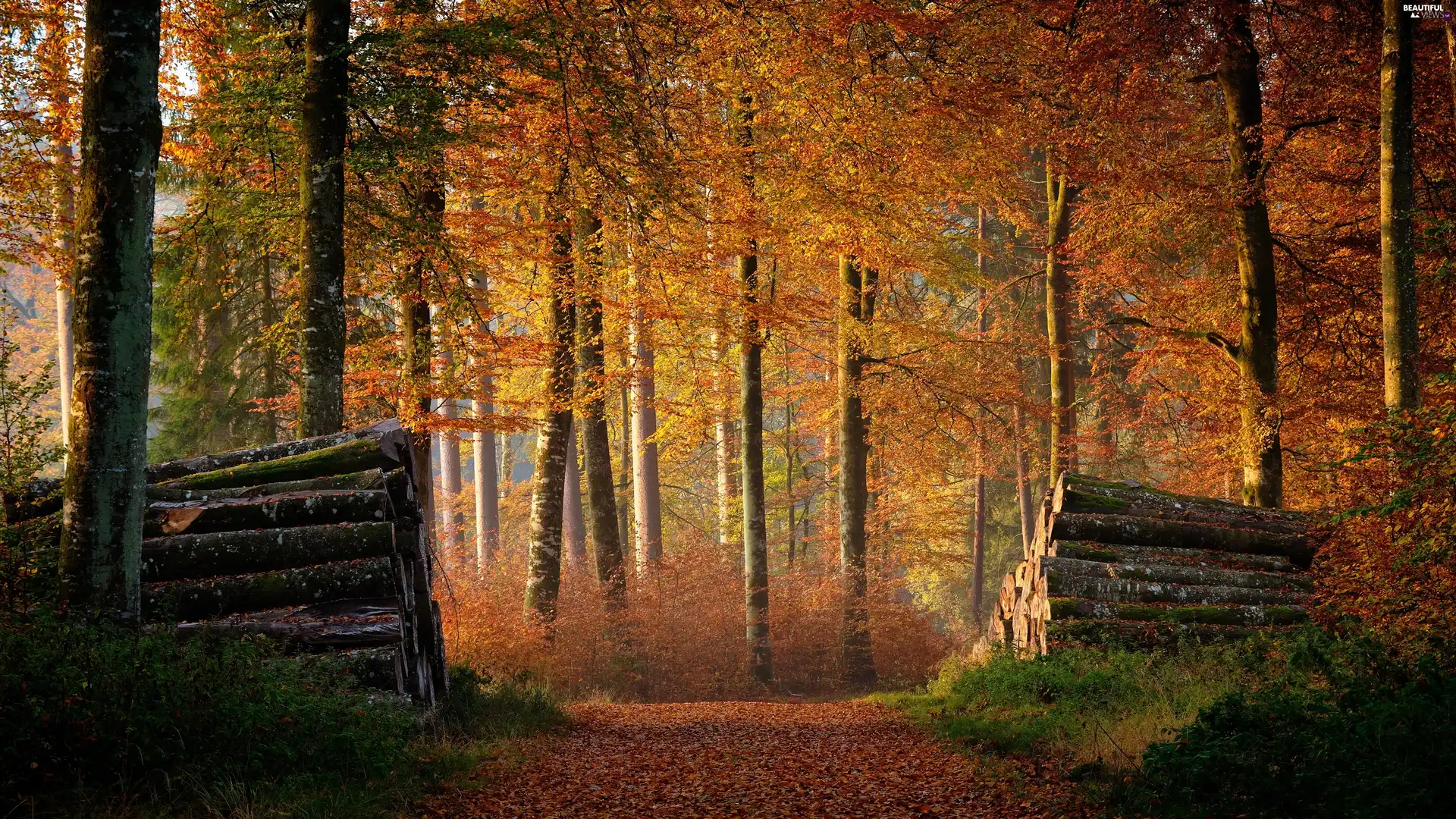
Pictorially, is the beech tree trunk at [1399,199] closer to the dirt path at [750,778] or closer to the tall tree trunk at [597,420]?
the dirt path at [750,778]

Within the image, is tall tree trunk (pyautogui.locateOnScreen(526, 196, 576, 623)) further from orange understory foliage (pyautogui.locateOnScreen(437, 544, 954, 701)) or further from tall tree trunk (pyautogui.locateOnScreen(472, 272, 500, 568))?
tall tree trunk (pyautogui.locateOnScreen(472, 272, 500, 568))

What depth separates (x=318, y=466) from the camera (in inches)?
386

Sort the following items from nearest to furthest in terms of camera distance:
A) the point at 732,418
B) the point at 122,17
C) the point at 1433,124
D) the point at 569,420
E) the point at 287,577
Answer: the point at 122,17
the point at 287,577
the point at 1433,124
the point at 569,420
the point at 732,418

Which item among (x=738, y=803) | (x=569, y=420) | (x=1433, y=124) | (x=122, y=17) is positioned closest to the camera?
(x=122, y=17)

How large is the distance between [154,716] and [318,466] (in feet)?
14.0

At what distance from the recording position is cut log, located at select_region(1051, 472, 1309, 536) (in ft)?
43.5

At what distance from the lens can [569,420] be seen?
17.4 metres

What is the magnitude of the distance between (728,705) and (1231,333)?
11.7m

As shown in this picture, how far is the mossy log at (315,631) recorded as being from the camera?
7.96m

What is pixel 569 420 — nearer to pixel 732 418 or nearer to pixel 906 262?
pixel 906 262

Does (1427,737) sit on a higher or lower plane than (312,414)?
lower

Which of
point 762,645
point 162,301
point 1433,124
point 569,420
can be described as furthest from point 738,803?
point 162,301

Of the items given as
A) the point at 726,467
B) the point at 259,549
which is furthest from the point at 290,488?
the point at 726,467

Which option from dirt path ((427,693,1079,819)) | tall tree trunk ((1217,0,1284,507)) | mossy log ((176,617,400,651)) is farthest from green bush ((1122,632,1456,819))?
tall tree trunk ((1217,0,1284,507))
